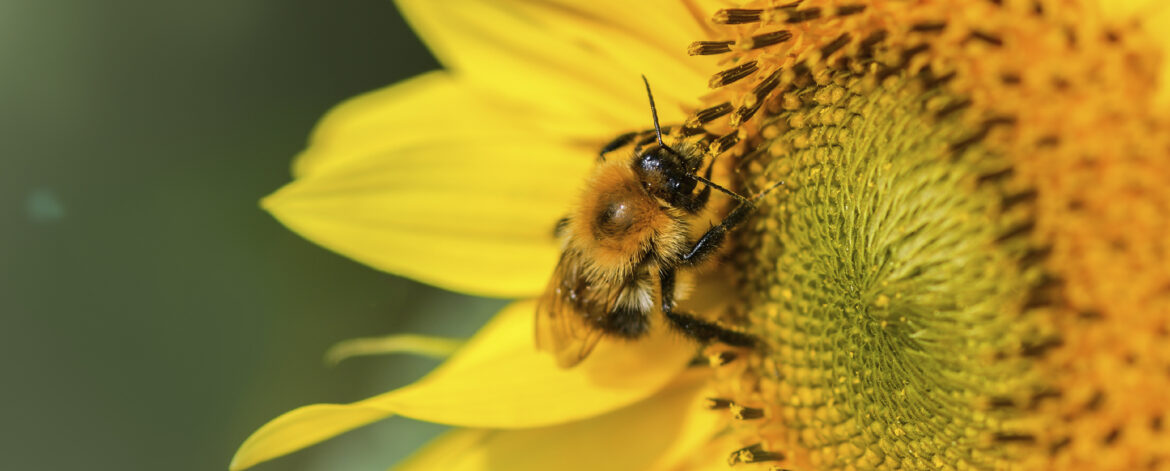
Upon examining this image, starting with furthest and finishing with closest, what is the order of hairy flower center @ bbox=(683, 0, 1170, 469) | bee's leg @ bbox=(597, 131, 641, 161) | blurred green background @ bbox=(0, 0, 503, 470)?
blurred green background @ bbox=(0, 0, 503, 470)
bee's leg @ bbox=(597, 131, 641, 161)
hairy flower center @ bbox=(683, 0, 1170, 469)

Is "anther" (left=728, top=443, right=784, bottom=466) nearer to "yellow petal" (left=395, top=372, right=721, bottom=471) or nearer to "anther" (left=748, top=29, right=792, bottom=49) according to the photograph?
"yellow petal" (left=395, top=372, right=721, bottom=471)

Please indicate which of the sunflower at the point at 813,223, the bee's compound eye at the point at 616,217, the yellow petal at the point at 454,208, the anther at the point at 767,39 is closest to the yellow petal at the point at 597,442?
the sunflower at the point at 813,223

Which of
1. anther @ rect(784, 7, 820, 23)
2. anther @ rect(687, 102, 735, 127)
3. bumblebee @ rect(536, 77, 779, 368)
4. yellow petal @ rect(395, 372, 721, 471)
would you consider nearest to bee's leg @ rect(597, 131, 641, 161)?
bumblebee @ rect(536, 77, 779, 368)

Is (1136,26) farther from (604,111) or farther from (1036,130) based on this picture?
(604,111)

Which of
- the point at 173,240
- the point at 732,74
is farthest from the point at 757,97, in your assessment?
the point at 173,240

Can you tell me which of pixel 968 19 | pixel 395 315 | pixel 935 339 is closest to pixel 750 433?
pixel 935 339

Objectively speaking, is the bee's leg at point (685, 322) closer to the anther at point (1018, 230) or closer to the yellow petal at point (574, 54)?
the yellow petal at point (574, 54)
